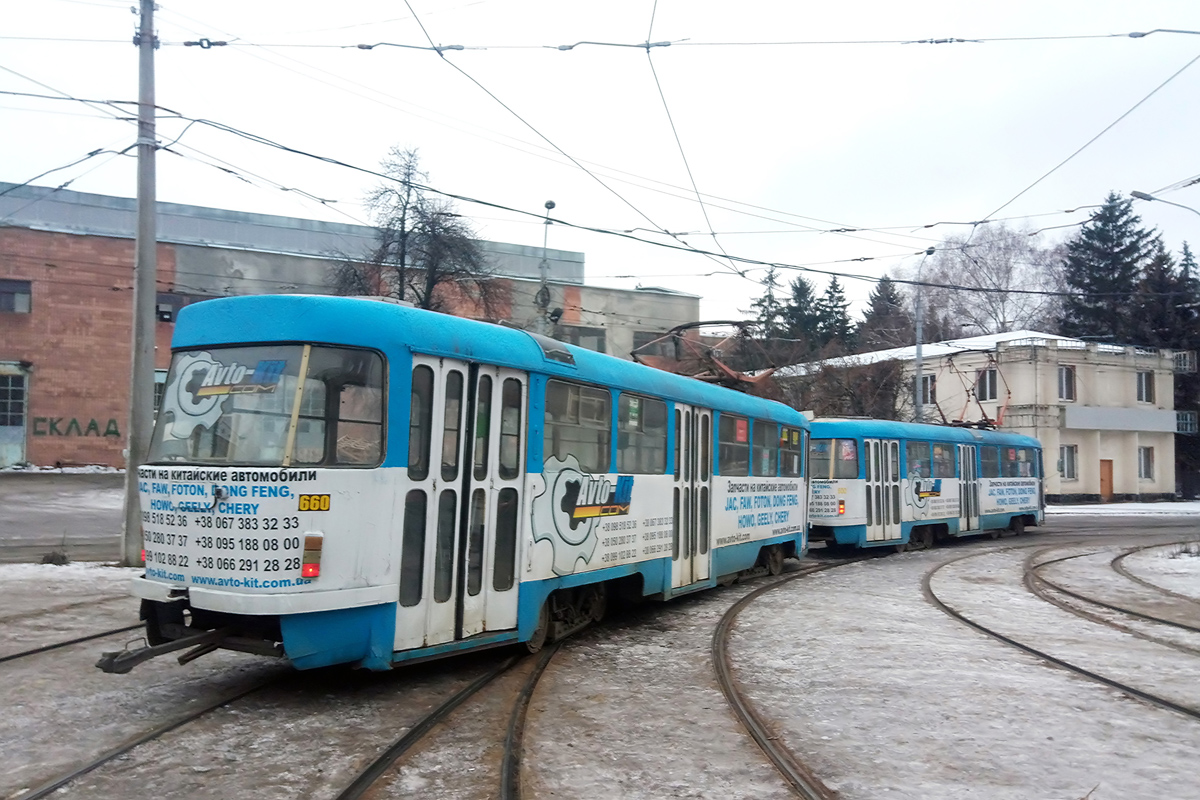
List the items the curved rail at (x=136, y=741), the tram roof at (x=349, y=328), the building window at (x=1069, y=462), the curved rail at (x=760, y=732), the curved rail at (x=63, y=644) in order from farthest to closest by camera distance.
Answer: the building window at (x=1069, y=462), the curved rail at (x=63, y=644), the tram roof at (x=349, y=328), the curved rail at (x=760, y=732), the curved rail at (x=136, y=741)

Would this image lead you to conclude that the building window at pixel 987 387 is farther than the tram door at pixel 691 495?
Yes

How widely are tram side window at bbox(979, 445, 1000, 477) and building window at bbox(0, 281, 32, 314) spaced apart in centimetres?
3370

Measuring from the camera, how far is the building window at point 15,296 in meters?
36.1

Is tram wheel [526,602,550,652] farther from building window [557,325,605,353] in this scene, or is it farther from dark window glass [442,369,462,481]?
building window [557,325,605,353]

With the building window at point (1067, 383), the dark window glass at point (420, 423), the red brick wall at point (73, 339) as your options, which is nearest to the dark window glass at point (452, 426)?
the dark window glass at point (420, 423)

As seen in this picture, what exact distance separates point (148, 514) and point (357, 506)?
4.95 ft

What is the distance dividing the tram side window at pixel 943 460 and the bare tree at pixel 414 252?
44.5ft

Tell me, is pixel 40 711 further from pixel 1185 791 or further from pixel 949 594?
pixel 949 594

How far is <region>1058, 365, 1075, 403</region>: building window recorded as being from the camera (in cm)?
4341

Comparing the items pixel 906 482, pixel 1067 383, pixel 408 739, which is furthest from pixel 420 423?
pixel 1067 383

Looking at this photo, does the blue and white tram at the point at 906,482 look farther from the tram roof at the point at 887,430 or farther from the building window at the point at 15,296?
the building window at the point at 15,296

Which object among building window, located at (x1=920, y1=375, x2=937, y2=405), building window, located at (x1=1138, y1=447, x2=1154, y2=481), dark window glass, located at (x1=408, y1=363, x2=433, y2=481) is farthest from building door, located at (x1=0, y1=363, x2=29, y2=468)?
building window, located at (x1=1138, y1=447, x2=1154, y2=481)

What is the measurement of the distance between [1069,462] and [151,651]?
45.1 m

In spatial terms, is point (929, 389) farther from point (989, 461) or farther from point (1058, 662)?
point (1058, 662)
